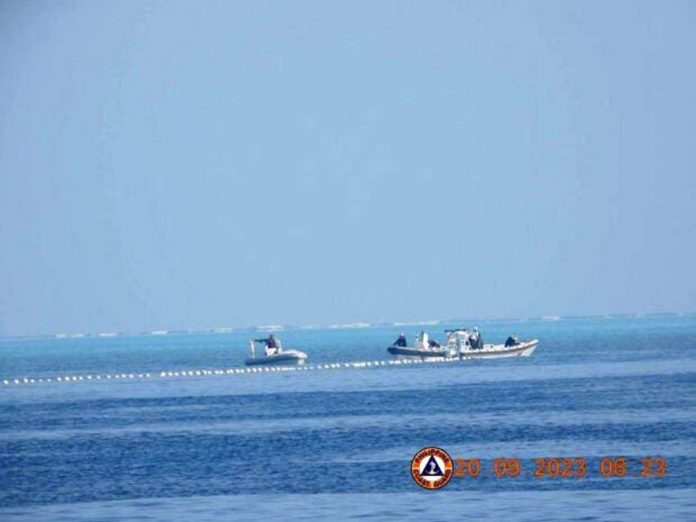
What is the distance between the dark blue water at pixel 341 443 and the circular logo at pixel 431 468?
17.8 inches

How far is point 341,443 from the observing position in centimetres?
6431

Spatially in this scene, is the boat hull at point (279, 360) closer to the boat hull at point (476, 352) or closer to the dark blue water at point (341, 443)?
the boat hull at point (476, 352)

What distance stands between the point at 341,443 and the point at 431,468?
41.3 ft

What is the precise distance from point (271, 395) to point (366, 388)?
692 cm

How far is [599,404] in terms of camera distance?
268ft

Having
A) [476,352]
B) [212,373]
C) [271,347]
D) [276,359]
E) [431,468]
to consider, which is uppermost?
[271,347]

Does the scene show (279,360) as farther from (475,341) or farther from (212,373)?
(475,341)

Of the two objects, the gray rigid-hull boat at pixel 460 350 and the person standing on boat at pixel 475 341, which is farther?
Answer: the person standing on boat at pixel 475 341

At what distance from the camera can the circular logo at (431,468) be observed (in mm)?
49062

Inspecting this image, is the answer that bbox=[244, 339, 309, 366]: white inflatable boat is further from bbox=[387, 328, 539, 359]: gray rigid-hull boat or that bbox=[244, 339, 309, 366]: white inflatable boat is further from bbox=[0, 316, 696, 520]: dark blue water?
bbox=[0, 316, 696, 520]: dark blue water

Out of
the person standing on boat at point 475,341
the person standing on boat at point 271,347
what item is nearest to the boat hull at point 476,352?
the person standing on boat at point 475,341

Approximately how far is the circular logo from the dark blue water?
452mm

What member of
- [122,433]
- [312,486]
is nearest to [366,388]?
[122,433]
